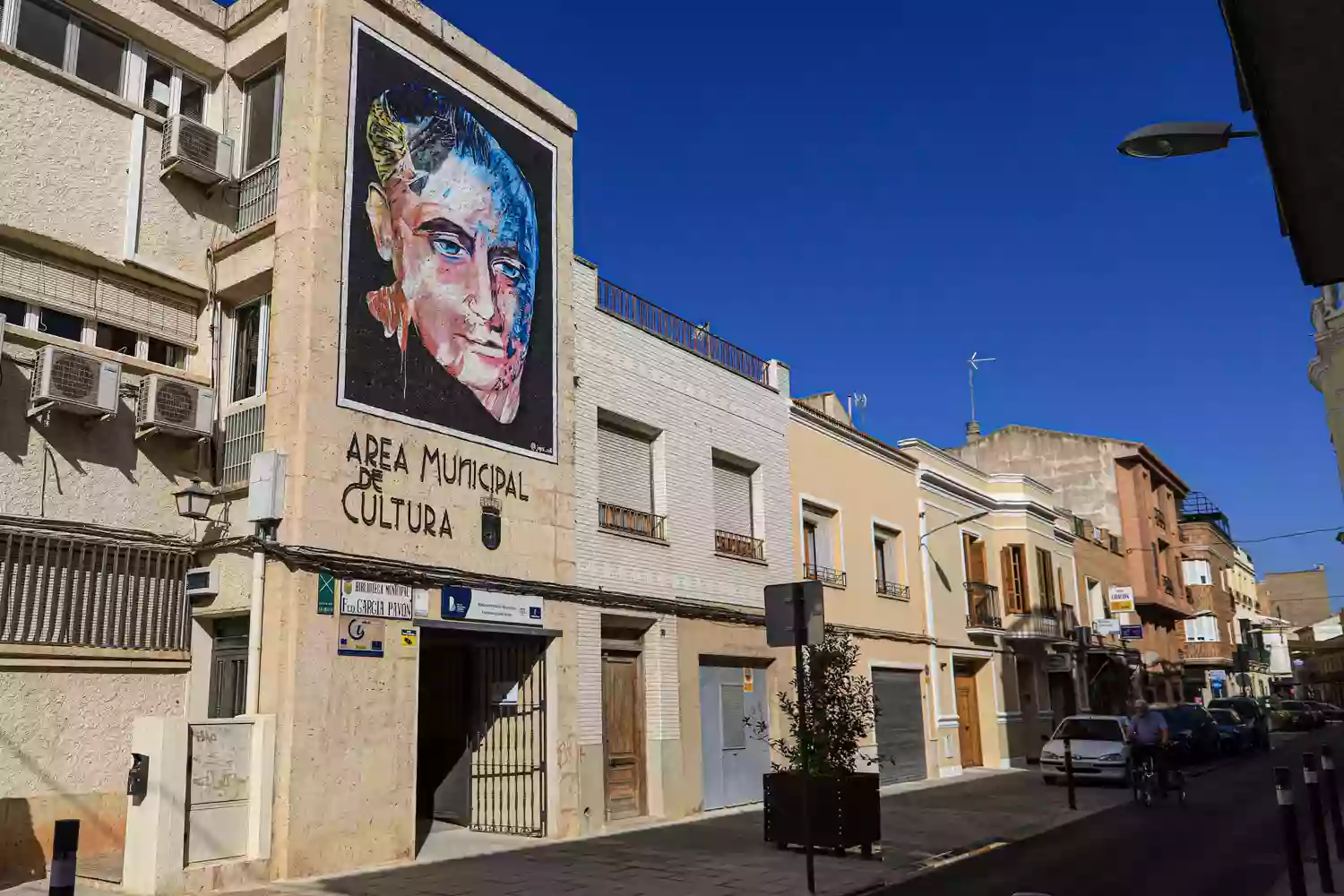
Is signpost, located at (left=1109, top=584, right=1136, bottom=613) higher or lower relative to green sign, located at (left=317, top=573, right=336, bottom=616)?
higher

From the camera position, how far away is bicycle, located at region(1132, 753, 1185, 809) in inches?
699

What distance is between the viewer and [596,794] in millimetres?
14172

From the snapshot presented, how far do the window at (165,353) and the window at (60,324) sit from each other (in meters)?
0.78

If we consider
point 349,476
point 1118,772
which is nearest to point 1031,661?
point 1118,772

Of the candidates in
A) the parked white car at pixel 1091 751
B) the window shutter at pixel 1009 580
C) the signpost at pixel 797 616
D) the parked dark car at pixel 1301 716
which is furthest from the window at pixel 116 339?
the parked dark car at pixel 1301 716

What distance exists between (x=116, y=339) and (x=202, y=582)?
2953 mm

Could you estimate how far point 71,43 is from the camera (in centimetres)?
1189

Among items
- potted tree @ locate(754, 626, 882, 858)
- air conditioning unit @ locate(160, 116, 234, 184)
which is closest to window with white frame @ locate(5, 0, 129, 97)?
air conditioning unit @ locate(160, 116, 234, 184)

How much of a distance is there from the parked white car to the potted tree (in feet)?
32.6

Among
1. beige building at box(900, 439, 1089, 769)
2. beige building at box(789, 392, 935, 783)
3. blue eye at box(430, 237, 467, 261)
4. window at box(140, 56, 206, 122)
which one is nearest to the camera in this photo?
window at box(140, 56, 206, 122)

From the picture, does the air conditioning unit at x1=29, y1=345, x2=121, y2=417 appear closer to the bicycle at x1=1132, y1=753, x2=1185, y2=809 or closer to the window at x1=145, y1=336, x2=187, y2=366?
the window at x1=145, y1=336, x2=187, y2=366

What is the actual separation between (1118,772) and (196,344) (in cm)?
1821

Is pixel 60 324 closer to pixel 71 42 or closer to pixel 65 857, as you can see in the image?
pixel 71 42

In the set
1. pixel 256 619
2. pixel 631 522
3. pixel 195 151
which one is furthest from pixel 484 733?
pixel 195 151
